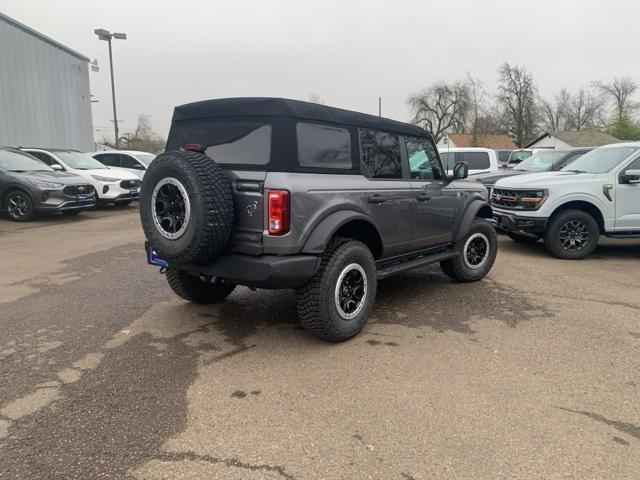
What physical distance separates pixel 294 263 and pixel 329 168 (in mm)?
921

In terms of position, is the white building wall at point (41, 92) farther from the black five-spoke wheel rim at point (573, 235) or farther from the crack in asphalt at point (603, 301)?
the crack in asphalt at point (603, 301)

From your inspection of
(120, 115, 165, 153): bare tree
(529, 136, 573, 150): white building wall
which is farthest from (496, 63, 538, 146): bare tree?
(120, 115, 165, 153): bare tree

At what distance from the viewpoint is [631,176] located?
7.21m

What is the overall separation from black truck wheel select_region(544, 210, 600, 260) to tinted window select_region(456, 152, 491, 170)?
221 inches

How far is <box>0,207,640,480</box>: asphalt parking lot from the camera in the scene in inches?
96.6

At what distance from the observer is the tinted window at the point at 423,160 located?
5055mm

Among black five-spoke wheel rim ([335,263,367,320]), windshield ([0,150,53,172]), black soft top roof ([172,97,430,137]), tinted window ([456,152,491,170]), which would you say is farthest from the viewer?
tinted window ([456,152,491,170])

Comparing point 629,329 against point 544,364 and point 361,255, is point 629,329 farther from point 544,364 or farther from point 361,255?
point 361,255

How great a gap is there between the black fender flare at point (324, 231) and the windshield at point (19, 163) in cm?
1056

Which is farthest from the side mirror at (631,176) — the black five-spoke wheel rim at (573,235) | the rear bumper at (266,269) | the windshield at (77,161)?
the windshield at (77,161)

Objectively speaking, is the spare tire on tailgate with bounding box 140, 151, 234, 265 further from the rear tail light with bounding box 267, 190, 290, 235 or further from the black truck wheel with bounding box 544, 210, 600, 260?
the black truck wheel with bounding box 544, 210, 600, 260

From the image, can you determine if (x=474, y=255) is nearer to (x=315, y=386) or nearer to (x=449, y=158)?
(x=315, y=386)

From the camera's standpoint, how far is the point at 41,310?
471 centimetres

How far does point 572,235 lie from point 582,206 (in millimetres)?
491
